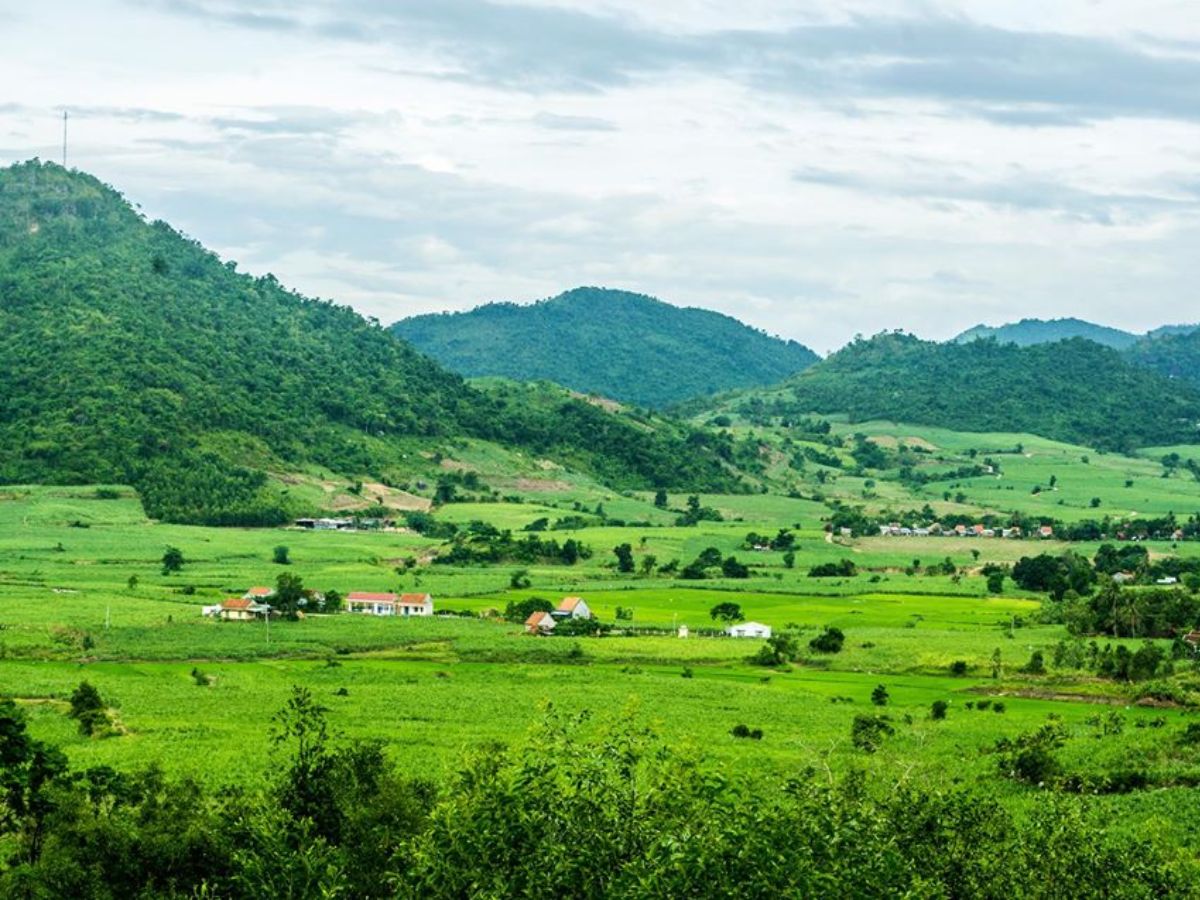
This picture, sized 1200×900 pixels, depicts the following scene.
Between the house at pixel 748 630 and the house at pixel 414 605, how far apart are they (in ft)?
58.4

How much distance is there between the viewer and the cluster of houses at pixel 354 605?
8375cm

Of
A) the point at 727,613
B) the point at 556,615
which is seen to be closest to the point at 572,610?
the point at 556,615

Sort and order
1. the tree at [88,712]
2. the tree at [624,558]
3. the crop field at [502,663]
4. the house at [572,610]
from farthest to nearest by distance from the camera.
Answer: the tree at [624,558], the house at [572,610], the tree at [88,712], the crop field at [502,663]

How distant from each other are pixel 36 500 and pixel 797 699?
87641 millimetres

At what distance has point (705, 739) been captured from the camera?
51.8m

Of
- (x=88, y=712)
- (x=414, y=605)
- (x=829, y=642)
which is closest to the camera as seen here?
(x=88, y=712)

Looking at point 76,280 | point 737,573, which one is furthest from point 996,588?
point 76,280

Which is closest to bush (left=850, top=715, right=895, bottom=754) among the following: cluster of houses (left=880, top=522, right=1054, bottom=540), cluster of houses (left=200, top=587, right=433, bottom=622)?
cluster of houses (left=200, top=587, right=433, bottom=622)

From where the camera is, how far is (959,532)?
156 metres

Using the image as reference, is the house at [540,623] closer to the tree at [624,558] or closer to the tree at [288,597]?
the tree at [288,597]

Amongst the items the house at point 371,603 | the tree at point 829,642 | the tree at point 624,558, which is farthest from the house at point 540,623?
the tree at point 624,558

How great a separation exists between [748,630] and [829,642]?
335 inches

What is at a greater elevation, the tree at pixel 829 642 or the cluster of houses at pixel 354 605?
the cluster of houses at pixel 354 605

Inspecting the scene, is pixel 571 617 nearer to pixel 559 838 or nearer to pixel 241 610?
pixel 241 610
